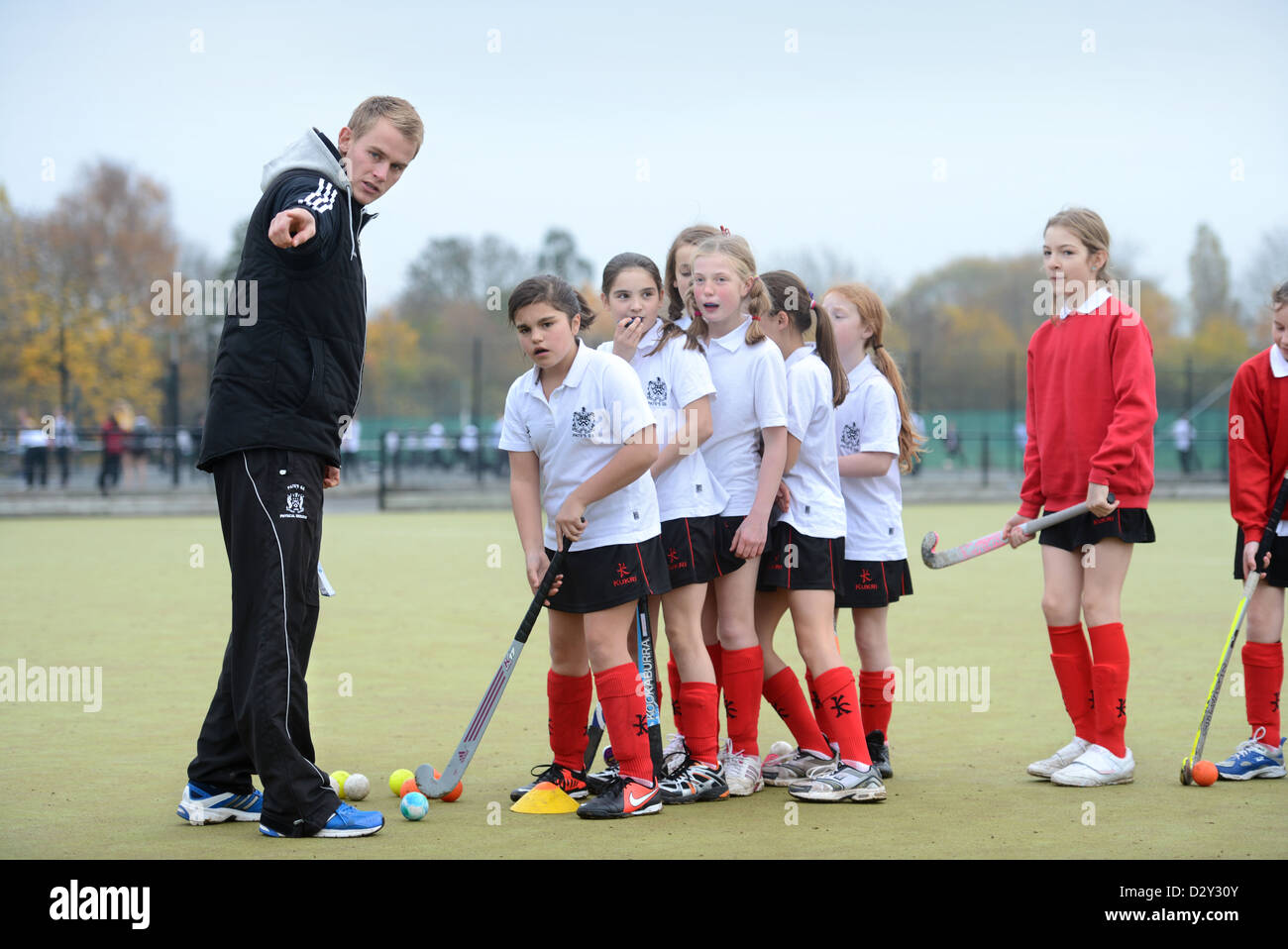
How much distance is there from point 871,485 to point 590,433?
4.42 ft

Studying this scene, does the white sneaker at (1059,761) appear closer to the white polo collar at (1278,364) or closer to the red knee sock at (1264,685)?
the red knee sock at (1264,685)

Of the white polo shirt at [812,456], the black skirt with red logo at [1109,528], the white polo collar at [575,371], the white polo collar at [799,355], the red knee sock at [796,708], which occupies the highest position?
the white polo collar at [799,355]

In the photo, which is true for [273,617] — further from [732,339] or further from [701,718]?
[732,339]

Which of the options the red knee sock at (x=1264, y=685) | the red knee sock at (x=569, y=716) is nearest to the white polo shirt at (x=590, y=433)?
the red knee sock at (x=569, y=716)

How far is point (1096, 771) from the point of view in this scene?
4.69 m

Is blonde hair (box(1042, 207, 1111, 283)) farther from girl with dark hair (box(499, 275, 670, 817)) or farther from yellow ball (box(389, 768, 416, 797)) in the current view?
yellow ball (box(389, 768, 416, 797))

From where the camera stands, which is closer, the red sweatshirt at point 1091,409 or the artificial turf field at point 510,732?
the artificial turf field at point 510,732

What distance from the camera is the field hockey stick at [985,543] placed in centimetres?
486

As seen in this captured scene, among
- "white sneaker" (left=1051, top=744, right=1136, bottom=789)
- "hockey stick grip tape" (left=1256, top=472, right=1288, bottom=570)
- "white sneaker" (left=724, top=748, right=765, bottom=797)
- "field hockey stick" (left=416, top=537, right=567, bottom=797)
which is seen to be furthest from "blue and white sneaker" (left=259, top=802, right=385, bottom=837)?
"hockey stick grip tape" (left=1256, top=472, right=1288, bottom=570)

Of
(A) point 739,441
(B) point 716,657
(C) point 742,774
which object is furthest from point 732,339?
(C) point 742,774

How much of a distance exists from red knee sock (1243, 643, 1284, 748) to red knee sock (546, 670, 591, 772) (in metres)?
2.46

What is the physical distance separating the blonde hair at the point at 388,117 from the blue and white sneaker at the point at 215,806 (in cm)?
209
